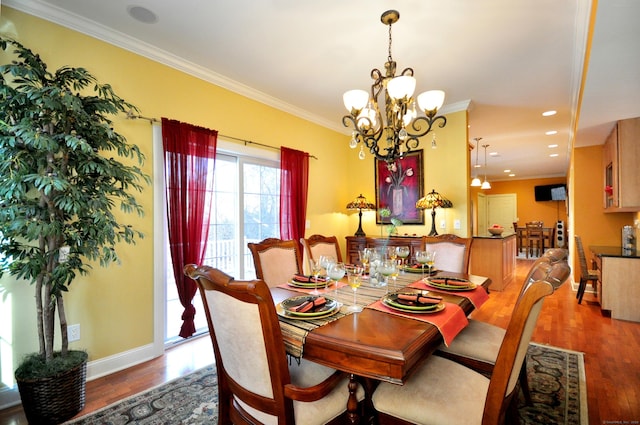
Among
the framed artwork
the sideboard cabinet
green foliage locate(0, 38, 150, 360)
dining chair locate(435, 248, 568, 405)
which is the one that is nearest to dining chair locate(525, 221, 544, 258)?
the framed artwork

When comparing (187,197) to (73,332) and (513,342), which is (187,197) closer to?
(73,332)

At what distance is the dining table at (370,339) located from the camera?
3.67ft

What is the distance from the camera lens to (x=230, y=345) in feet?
4.17

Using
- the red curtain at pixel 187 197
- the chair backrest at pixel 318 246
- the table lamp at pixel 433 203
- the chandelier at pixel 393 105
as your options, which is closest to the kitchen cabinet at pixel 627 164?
the table lamp at pixel 433 203

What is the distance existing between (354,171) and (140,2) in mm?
3763

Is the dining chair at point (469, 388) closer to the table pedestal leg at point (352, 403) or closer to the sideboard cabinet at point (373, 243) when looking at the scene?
the table pedestal leg at point (352, 403)

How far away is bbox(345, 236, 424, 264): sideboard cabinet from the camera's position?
4250mm

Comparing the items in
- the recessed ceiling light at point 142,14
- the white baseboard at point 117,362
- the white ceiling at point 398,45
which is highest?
the recessed ceiling light at point 142,14

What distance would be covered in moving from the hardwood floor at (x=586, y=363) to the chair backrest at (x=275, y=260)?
992 millimetres

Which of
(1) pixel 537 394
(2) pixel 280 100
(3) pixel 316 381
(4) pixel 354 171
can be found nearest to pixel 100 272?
(3) pixel 316 381

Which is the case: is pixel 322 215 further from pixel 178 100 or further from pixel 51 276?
pixel 51 276

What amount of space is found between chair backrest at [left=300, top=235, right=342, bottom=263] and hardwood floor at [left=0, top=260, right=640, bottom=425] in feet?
4.31

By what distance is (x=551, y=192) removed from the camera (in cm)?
1035

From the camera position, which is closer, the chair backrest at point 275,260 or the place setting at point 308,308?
the place setting at point 308,308
